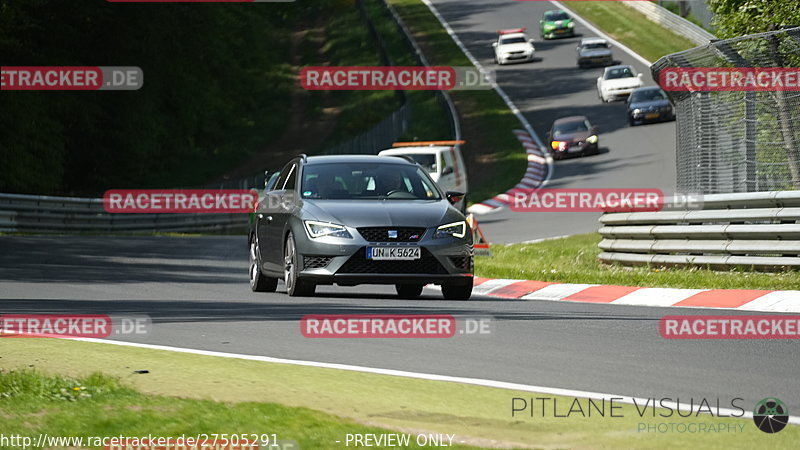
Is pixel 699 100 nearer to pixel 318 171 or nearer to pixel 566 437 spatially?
pixel 318 171

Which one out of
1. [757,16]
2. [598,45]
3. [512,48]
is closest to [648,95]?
[598,45]

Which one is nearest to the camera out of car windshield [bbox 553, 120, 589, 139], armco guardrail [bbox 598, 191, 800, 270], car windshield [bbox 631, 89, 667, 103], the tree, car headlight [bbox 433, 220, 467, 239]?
car headlight [bbox 433, 220, 467, 239]

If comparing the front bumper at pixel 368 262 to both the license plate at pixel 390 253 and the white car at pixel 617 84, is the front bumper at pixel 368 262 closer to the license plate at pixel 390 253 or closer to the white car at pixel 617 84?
the license plate at pixel 390 253

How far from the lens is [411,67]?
68500mm

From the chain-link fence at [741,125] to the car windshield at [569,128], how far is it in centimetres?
2937

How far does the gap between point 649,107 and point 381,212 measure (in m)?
38.3

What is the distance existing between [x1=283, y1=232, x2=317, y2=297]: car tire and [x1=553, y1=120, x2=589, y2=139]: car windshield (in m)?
34.4

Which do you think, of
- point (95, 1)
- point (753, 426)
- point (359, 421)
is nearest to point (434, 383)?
point (359, 421)

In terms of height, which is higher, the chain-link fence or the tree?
the tree

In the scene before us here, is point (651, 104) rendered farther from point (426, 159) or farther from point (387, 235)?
point (387, 235)

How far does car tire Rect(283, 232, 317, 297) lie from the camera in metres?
15.2

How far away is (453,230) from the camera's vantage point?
49.8 ft

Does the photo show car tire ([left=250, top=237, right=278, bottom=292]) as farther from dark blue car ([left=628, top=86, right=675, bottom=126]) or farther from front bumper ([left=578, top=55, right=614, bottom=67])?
front bumper ([left=578, top=55, right=614, bottom=67])

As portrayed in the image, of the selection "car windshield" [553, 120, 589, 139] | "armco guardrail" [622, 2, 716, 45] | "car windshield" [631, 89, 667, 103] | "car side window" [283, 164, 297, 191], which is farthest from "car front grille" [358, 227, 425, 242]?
"armco guardrail" [622, 2, 716, 45]
